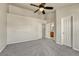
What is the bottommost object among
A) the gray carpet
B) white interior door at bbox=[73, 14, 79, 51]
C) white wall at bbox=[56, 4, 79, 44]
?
the gray carpet

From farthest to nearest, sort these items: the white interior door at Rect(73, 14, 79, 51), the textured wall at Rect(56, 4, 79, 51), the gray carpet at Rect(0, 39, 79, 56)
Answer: the textured wall at Rect(56, 4, 79, 51)
the white interior door at Rect(73, 14, 79, 51)
the gray carpet at Rect(0, 39, 79, 56)

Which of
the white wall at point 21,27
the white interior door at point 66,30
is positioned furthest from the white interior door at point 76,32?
the white wall at point 21,27

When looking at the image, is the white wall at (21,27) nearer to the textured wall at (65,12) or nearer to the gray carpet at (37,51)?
the gray carpet at (37,51)

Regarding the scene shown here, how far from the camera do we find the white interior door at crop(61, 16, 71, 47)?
5.12 metres

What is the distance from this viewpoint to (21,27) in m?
6.77

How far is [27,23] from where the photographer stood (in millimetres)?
7297

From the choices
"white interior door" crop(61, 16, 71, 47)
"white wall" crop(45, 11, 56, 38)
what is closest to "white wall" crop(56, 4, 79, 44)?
"white interior door" crop(61, 16, 71, 47)

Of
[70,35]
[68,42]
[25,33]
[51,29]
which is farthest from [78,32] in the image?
[51,29]

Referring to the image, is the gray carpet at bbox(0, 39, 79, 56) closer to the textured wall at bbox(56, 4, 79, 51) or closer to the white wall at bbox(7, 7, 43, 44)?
the textured wall at bbox(56, 4, 79, 51)

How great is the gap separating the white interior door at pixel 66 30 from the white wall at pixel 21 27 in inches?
126

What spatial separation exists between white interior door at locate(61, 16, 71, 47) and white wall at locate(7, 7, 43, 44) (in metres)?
3.21

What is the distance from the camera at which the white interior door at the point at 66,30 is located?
16.8 feet

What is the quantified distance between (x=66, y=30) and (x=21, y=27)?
375 centimetres

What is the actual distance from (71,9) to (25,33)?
4.33 meters
